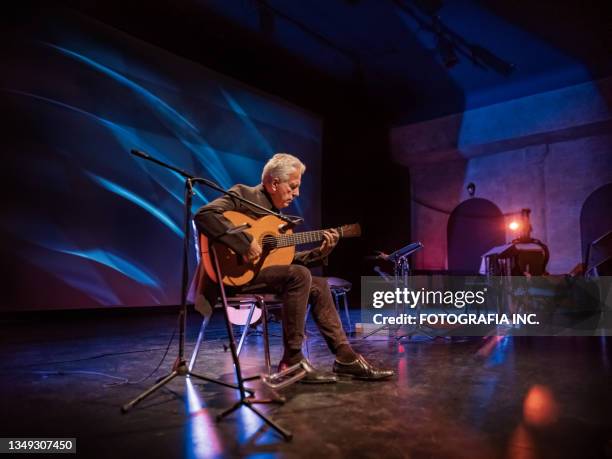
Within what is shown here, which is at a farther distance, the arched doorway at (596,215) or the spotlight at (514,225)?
the spotlight at (514,225)

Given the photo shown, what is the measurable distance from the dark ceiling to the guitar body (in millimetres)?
4953

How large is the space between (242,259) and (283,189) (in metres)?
0.55

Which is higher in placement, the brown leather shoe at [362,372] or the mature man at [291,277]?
the mature man at [291,277]

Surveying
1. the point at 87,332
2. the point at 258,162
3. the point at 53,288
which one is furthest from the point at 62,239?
the point at 258,162

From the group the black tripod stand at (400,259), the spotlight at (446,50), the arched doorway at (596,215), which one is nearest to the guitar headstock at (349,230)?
the black tripod stand at (400,259)

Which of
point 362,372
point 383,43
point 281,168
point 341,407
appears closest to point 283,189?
point 281,168

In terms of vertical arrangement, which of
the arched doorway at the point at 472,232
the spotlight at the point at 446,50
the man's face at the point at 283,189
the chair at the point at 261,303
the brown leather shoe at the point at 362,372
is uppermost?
the spotlight at the point at 446,50

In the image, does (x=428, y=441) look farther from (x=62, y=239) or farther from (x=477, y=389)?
(x=62, y=239)

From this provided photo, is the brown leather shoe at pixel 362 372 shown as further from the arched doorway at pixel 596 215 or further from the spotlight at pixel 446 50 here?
the arched doorway at pixel 596 215

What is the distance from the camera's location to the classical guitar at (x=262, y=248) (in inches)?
98.4

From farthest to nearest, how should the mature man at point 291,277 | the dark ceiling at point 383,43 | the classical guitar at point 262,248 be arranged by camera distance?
the dark ceiling at point 383,43
the classical guitar at point 262,248
the mature man at point 291,277

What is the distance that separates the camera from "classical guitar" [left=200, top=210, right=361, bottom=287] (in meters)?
2.50

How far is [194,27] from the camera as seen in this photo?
6.86 metres

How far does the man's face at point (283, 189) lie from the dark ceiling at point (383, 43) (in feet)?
15.1
